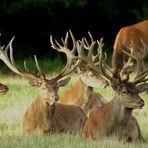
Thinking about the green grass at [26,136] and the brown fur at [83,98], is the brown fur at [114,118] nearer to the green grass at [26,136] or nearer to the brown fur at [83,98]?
the green grass at [26,136]

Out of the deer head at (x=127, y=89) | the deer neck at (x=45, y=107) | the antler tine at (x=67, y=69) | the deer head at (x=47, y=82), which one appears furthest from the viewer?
the antler tine at (x=67, y=69)

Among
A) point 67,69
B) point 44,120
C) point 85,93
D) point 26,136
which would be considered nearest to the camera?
point 26,136

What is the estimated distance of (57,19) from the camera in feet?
91.1

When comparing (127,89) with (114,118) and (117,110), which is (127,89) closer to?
(117,110)

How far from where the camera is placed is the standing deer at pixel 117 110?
9487 mm

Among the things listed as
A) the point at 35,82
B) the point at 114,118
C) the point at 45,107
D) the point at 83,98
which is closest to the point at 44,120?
the point at 45,107

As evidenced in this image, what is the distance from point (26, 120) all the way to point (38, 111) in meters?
0.24

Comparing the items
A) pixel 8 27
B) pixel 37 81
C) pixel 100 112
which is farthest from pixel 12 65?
pixel 8 27

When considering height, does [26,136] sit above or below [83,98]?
below

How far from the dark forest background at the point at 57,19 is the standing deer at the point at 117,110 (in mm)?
16477

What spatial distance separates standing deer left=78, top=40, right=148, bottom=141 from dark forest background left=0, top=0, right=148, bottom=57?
16.5 m

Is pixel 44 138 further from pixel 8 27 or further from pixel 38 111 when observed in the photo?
pixel 8 27

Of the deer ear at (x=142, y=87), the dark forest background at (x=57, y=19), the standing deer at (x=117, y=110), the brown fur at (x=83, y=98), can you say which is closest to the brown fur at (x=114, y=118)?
the standing deer at (x=117, y=110)

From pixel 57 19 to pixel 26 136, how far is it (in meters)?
18.2
